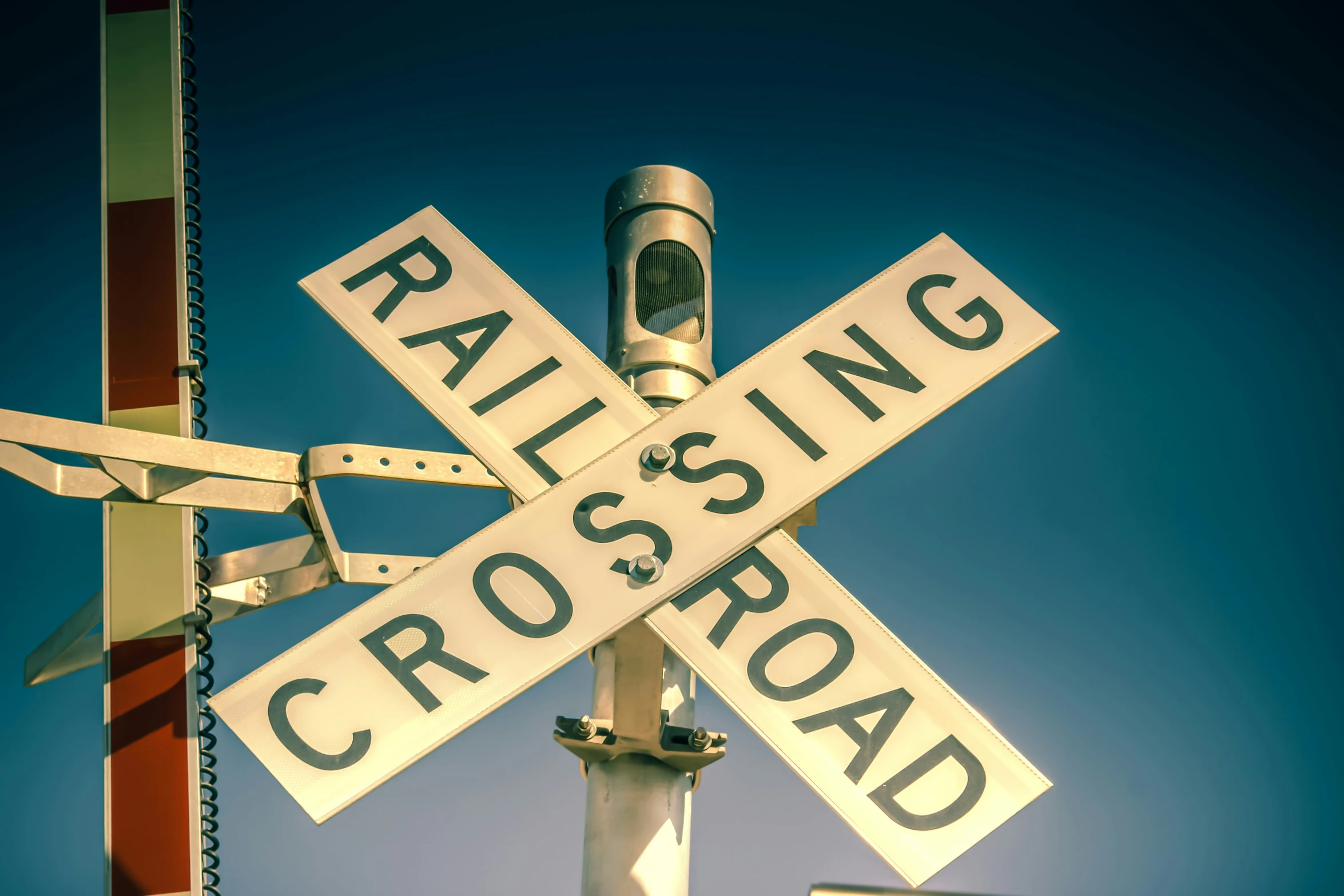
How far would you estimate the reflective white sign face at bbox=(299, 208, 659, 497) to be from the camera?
1984 millimetres

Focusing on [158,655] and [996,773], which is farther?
[158,655]

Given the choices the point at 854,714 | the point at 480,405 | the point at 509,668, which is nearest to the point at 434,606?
the point at 509,668

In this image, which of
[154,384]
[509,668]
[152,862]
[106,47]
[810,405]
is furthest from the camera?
[106,47]

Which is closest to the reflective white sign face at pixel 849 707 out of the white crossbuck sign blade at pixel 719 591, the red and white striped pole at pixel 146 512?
the white crossbuck sign blade at pixel 719 591

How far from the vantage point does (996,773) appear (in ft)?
5.50

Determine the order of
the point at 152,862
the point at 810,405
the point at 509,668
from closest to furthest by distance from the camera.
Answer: the point at 509,668
the point at 810,405
the point at 152,862

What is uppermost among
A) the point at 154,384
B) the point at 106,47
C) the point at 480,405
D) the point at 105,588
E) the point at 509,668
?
the point at 106,47

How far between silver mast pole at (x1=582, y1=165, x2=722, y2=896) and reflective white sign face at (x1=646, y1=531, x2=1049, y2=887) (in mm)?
715

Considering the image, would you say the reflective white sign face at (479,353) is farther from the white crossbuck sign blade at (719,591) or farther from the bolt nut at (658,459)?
the bolt nut at (658,459)

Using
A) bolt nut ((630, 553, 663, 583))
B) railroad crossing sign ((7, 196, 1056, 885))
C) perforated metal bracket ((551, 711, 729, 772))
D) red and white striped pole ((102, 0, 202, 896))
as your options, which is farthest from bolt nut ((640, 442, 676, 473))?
red and white striped pole ((102, 0, 202, 896))

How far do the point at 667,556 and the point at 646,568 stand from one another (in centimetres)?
5

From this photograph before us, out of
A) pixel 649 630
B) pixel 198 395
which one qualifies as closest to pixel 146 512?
pixel 198 395

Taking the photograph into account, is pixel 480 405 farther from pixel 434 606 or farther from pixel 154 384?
pixel 154 384

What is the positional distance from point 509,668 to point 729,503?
1.65ft
